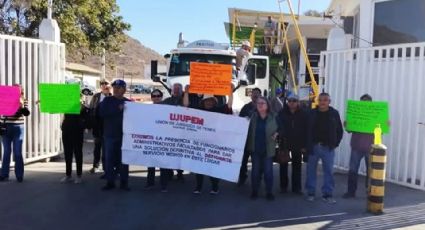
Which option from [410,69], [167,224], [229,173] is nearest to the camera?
[167,224]

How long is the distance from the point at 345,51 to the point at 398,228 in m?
4.93

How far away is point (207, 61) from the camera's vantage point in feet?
44.1

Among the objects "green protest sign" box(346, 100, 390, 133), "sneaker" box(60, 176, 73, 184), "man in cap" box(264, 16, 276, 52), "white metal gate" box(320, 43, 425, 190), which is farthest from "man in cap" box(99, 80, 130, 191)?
"man in cap" box(264, 16, 276, 52)

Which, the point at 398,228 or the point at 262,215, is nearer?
the point at 398,228

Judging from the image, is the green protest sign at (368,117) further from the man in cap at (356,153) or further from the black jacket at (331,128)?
the black jacket at (331,128)

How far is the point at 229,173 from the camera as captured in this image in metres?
8.29

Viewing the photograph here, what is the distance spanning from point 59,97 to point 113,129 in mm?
1571

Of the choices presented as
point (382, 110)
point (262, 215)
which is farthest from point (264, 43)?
point (262, 215)

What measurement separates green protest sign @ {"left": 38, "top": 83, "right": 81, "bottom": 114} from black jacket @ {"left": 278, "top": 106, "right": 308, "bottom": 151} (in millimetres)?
3641

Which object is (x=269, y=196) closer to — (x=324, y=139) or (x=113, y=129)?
(x=324, y=139)

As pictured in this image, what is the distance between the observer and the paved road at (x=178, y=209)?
6.77 metres

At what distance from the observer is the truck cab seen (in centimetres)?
1338

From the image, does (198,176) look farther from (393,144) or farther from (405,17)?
(405,17)

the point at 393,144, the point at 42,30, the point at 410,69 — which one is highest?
the point at 42,30
